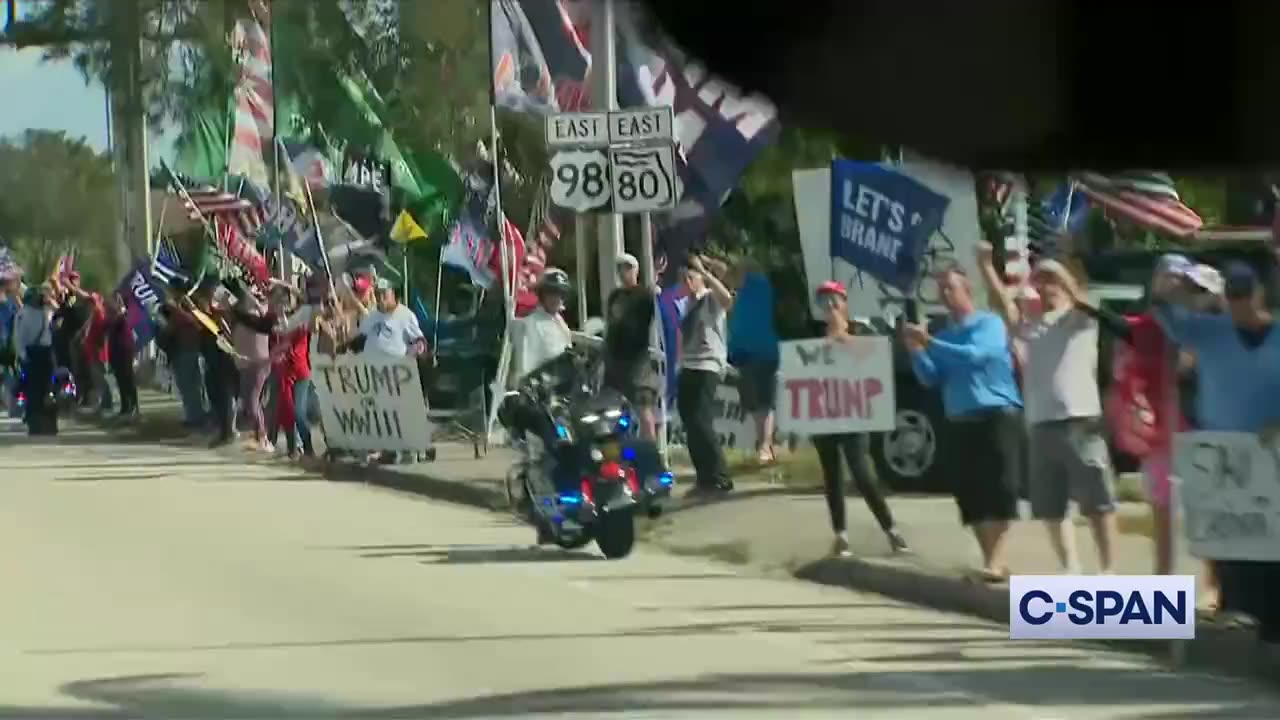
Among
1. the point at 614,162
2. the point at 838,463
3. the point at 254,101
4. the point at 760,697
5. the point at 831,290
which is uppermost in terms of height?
the point at 254,101

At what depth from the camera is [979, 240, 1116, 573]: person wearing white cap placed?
1005cm

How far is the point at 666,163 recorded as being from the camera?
14.6 meters

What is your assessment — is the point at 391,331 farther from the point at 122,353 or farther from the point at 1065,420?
the point at 1065,420

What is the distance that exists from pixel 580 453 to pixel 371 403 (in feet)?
21.5

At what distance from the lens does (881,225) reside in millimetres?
12609

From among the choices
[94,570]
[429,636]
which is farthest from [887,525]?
[94,570]

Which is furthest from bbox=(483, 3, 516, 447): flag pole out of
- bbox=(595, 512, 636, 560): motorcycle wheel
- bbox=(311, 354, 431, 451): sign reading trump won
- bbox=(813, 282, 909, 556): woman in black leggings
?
bbox=(813, 282, 909, 556): woman in black leggings

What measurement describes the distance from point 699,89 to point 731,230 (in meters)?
15.3

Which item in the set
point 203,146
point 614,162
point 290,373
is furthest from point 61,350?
point 614,162

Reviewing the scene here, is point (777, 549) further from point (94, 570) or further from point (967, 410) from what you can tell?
point (94, 570)

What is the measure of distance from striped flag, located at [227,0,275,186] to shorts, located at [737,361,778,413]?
11.8ft

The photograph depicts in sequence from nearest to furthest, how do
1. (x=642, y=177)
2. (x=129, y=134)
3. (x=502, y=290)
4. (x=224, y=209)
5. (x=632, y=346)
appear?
(x=632, y=346), (x=642, y=177), (x=129, y=134), (x=502, y=290), (x=224, y=209)

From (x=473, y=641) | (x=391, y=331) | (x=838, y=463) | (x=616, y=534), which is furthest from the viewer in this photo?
(x=391, y=331)

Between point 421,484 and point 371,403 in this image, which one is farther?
point 371,403
